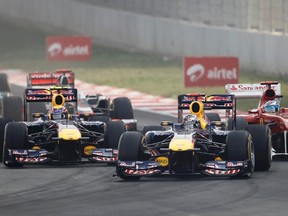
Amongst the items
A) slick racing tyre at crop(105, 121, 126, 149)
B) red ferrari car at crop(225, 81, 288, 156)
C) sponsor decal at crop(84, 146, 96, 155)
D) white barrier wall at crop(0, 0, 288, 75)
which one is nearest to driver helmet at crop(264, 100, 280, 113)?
red ferrari car at crop(225, 81, 288, 156)

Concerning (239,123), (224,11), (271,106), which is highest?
(224,11)

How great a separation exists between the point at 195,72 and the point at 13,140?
15.5 meters

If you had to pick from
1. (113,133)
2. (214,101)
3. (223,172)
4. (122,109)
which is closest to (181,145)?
(223,172)

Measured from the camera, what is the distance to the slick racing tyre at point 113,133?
22.4 metres

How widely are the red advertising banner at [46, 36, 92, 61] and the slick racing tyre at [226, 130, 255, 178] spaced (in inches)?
1114

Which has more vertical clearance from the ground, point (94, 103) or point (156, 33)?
point (156, 33)

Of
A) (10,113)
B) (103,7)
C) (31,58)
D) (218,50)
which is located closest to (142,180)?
(10,113)

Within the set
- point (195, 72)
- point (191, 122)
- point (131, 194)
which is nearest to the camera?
point (131, 194)

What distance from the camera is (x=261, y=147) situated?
67.7ft

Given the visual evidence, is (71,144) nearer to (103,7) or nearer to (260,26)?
(260,26)

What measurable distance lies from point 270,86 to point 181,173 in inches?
190

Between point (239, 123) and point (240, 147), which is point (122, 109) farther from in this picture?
point (240, 147)

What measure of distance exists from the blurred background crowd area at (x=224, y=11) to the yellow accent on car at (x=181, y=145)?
20794 mm

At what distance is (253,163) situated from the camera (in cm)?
2006
